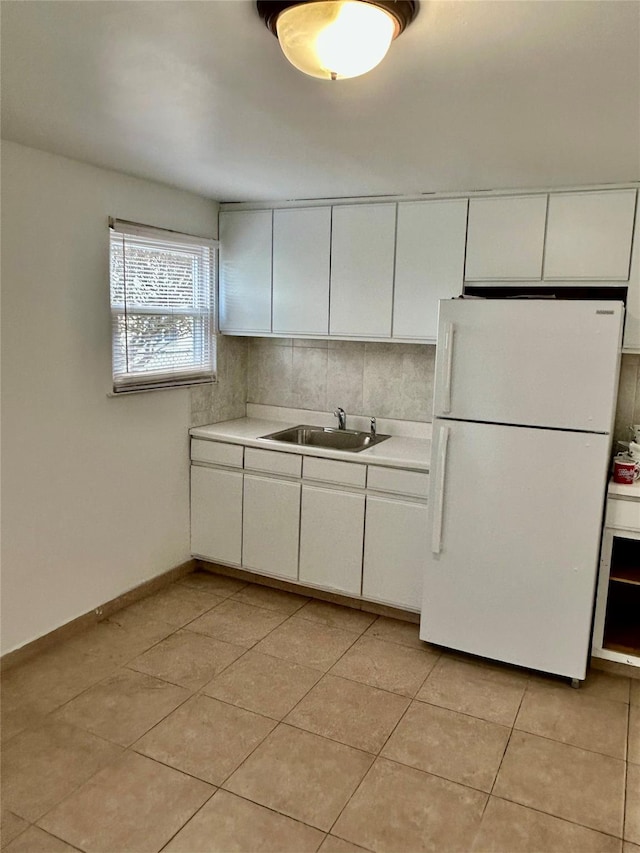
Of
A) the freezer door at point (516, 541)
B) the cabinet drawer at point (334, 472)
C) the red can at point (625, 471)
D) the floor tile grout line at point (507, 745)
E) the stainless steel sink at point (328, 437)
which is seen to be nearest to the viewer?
the floor tile grout line at point (507, 745)

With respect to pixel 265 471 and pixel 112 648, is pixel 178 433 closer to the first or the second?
pixel 265 471

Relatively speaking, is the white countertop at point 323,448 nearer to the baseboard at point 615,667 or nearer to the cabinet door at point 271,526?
the cabinet door at point 271,526

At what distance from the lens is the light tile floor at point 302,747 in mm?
2010

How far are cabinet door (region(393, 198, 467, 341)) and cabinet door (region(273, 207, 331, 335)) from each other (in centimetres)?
46

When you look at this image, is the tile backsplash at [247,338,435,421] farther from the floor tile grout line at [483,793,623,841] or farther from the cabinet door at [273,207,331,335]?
the floor tile grout line at [483,793,623,841]

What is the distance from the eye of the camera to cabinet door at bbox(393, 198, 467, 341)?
3283mm

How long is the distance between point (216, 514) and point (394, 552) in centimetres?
119

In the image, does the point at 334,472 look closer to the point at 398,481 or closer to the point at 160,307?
the point at 398,481

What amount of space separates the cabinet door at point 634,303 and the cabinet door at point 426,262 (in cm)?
81

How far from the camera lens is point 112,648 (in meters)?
3.07

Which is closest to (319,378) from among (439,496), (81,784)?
(439,496)

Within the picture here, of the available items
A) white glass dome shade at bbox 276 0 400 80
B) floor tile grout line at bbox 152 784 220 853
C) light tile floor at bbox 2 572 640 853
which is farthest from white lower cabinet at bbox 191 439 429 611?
white glass dome shade at bbox 276 0 400 80

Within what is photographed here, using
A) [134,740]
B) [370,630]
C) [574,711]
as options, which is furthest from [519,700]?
[134,740]

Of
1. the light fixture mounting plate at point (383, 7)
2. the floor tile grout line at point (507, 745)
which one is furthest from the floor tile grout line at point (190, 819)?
the light fixture mounting plate at point (383, 7)
